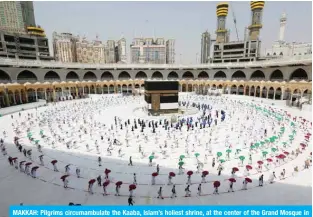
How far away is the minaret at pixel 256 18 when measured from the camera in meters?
69.9

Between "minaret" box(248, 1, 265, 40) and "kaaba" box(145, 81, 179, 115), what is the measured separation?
56.5 m

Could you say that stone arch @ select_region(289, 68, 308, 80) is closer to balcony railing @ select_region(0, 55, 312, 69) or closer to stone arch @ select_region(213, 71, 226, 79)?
balcony railing @ select_region(0, 55, 312, 69)

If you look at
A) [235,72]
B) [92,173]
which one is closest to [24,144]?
[92,173]

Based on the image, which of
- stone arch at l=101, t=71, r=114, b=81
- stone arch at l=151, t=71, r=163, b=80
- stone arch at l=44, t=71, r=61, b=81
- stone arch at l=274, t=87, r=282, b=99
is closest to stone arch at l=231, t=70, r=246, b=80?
stone arch at l=274, t=87, r=282, b=99

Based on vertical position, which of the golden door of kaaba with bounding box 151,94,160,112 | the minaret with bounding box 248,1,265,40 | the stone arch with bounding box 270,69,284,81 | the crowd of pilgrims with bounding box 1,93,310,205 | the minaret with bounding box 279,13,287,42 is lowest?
the crowd of pilgrims with bounding box 1,93,310,205

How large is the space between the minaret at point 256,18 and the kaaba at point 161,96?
56501mm

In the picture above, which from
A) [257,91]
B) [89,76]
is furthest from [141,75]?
[257,91]

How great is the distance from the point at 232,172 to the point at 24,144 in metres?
18.9

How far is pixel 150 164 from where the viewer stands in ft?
47.6

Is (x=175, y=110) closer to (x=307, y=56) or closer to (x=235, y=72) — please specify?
(x=307, y=56)

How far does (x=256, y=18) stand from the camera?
71312mm

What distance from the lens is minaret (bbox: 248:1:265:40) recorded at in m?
69.9

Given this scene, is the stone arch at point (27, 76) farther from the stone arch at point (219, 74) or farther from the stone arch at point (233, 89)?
the stone arch at point (233, 89)

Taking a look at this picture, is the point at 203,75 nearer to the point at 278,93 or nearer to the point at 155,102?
the point at 278,93
